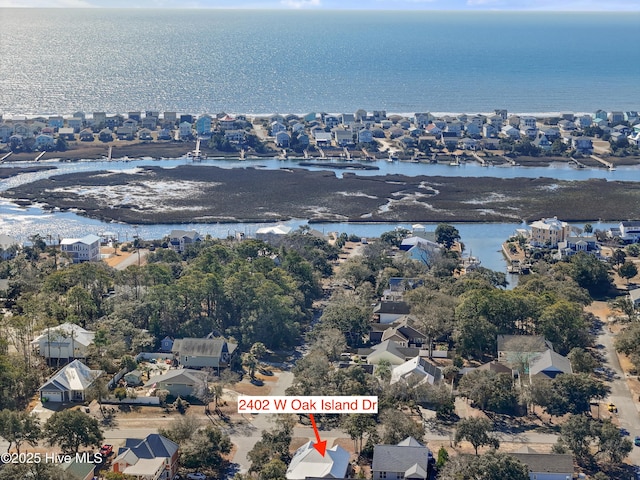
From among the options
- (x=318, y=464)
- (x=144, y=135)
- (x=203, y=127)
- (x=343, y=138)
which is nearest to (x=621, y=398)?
(x=318, y=464)

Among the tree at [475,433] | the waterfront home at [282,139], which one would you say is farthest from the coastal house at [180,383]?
the waterfront home at [282,139]

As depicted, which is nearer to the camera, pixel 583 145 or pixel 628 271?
pixel 628 271

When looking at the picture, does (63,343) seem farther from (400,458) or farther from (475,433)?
(475,433)

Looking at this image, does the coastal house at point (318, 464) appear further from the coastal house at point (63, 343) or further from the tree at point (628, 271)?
the tree at point (628, 271)

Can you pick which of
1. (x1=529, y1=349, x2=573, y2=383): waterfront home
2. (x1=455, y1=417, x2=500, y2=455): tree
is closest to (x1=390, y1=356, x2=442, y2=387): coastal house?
(x1=529, y1=349, x2=573, y2=383): waterfront home

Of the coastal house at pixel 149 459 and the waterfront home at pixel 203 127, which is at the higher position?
the waterfront home at pixel 203 127

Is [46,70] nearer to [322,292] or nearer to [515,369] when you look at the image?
[322,292]

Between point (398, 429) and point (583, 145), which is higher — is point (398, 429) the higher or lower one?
the lower one
